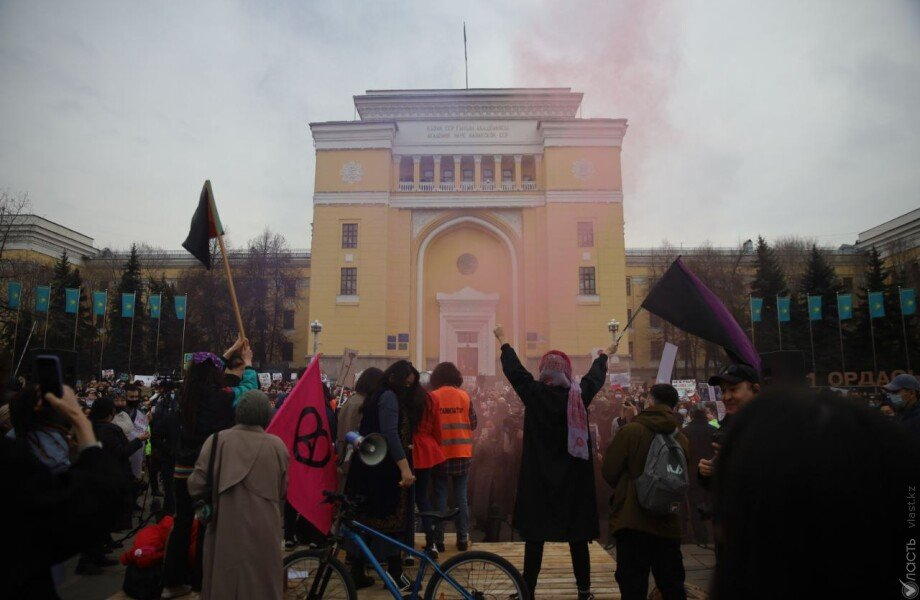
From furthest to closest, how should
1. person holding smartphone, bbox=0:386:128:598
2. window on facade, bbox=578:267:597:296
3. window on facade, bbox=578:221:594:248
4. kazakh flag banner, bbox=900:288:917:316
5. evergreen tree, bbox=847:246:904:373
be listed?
window on facade, bbox=578:221:594:248
window on facade, bbox=578:267:597:296
evergreen tree, bbox=847:246:904:373
kazakh flag banner, bbox=900:288:917:316
person holding smartphone, bbox=0:386:128:598

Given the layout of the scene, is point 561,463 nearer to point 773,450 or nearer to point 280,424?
point 280,424

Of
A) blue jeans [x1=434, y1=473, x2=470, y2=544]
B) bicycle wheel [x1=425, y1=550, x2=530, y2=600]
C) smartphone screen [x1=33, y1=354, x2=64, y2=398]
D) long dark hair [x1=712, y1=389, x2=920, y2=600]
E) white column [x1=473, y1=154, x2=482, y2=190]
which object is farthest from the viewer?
white column [x1=473, y1=154, x2=482, y2=190]

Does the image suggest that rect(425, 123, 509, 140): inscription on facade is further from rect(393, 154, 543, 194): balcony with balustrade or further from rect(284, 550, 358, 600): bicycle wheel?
rect(284, 550, 358, 600): bicycle wheel

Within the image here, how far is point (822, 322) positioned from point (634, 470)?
3987 centimetres

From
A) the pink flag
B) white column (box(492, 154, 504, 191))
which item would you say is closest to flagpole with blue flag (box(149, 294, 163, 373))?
white column (box(492, 154, 504, 191))

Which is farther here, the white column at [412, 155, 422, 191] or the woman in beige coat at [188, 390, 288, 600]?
the white column at [412, 155, 422, 191]

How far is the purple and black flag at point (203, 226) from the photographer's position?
6.24 metres

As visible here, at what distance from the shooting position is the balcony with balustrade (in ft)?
118

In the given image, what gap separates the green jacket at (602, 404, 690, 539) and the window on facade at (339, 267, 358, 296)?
31.2 metres

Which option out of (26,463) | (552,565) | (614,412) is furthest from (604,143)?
(26,463)

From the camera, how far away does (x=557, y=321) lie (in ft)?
111

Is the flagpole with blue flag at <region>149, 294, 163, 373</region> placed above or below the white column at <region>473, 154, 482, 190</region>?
below

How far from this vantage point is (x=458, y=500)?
269 inches

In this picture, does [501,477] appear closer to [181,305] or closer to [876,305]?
[876,305]
